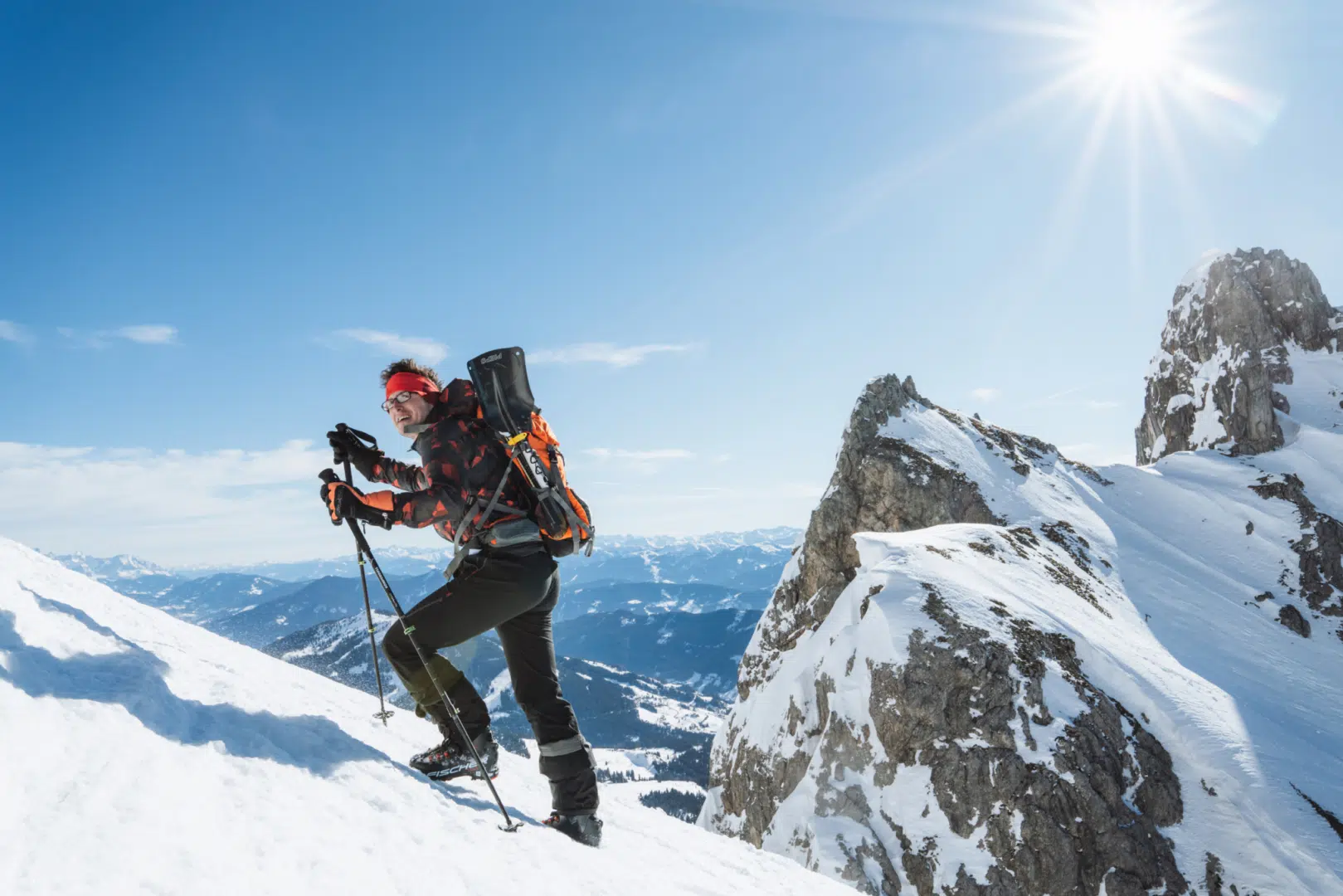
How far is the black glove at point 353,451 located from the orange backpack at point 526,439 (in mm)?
1586

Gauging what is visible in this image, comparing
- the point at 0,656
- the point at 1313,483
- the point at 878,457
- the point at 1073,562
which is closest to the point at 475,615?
the point at 0,656

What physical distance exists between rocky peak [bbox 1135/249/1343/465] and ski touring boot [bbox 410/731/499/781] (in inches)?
3738

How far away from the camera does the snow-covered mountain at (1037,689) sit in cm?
2191

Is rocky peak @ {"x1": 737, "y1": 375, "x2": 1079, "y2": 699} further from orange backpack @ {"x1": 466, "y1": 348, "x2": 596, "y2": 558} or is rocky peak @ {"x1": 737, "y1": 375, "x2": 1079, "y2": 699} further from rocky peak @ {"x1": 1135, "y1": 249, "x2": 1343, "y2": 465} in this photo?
rocky peak @ {"x1": 1135, "y1": 249, "x2": 1343, "y2": 465}

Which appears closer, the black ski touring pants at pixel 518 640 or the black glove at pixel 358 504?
the black ski touring pants at pixel 518 640

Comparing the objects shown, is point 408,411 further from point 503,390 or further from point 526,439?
point 526,439

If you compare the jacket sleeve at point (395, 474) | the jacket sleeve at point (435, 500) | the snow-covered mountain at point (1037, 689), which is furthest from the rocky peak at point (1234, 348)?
the jacket sleeve at point (435, 500)

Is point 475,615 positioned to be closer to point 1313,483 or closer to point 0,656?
point 0,656

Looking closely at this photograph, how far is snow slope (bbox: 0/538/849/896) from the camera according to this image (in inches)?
118

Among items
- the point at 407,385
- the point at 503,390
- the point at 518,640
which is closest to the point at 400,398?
the point at 407,385

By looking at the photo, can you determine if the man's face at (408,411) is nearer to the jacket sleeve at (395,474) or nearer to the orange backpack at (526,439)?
the orange backpack at (526,439)

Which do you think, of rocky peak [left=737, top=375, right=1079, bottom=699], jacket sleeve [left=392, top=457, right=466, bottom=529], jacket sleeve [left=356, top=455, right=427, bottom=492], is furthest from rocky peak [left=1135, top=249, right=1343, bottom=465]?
jacket sleeve [left=392, top=457, right=466, bottom=529]

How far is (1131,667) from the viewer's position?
87.5ft

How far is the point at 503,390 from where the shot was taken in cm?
605
